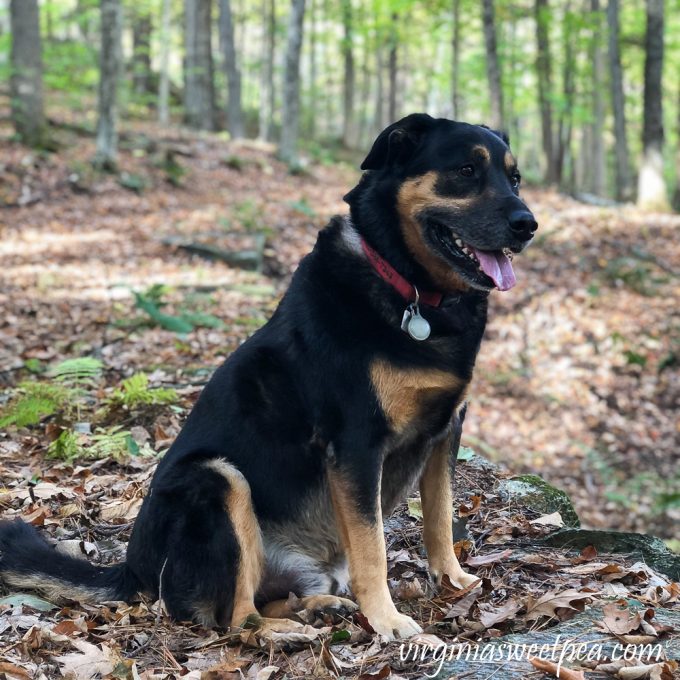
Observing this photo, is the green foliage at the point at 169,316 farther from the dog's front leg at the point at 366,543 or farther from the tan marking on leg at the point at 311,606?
the dog's front leg at the point at 366,543

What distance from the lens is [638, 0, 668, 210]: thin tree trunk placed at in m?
18.5

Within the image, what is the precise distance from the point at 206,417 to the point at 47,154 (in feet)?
53.8

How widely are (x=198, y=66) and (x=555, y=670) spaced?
30.0 metres

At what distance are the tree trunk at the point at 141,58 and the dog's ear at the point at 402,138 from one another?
34957 mm

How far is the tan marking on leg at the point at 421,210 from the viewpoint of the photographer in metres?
3.72

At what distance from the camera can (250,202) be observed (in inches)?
701

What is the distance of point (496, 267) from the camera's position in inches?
146

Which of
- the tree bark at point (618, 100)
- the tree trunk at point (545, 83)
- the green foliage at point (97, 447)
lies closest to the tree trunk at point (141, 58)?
the tree trunk at point (545, 83)

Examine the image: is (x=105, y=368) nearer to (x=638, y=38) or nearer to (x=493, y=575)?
(x=493, y=575)

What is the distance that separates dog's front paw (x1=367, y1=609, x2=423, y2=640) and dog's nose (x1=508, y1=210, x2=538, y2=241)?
187cm

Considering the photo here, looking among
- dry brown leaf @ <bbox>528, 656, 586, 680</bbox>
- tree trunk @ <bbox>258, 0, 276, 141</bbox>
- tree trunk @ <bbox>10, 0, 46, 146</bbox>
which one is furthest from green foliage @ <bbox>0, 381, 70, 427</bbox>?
tree trunk @ <bbox>258, 0, 276, 141</bbox>

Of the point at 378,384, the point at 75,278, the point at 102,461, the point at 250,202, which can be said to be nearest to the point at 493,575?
the point at 378,384

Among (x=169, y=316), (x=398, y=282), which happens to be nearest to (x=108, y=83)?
(x=169, y=316)

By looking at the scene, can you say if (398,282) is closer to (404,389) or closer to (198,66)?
(404,389)
